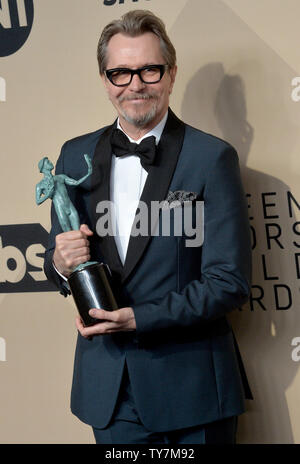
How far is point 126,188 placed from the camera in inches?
63.1

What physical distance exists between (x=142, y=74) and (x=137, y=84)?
4 centimetres

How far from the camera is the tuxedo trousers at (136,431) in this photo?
150 centimetres

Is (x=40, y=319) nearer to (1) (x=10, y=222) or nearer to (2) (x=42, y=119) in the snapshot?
(1) (x=10, y=222)

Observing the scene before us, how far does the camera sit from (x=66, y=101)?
2168 mm

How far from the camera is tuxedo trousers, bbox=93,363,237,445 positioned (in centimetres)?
150

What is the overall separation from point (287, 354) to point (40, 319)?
0.80 meters

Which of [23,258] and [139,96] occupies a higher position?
[139,96]

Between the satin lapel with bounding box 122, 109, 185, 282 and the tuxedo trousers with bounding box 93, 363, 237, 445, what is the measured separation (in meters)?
0.26

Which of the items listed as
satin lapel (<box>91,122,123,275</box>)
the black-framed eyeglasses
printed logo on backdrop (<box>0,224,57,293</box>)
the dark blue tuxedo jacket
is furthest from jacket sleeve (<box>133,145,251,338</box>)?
printed logo on backdrop (<box>0,224,57,293</box>)

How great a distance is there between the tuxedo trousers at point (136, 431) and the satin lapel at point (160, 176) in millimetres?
257

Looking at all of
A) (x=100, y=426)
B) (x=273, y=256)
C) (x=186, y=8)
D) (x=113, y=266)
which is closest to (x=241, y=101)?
(x=186, y=8)

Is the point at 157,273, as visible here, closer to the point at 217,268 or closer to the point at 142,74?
the point at 217,268

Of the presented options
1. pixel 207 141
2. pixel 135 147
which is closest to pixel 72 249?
pixel 135 147

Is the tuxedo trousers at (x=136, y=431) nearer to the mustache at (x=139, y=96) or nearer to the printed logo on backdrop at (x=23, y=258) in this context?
the mustache at (x=139, y=96)
